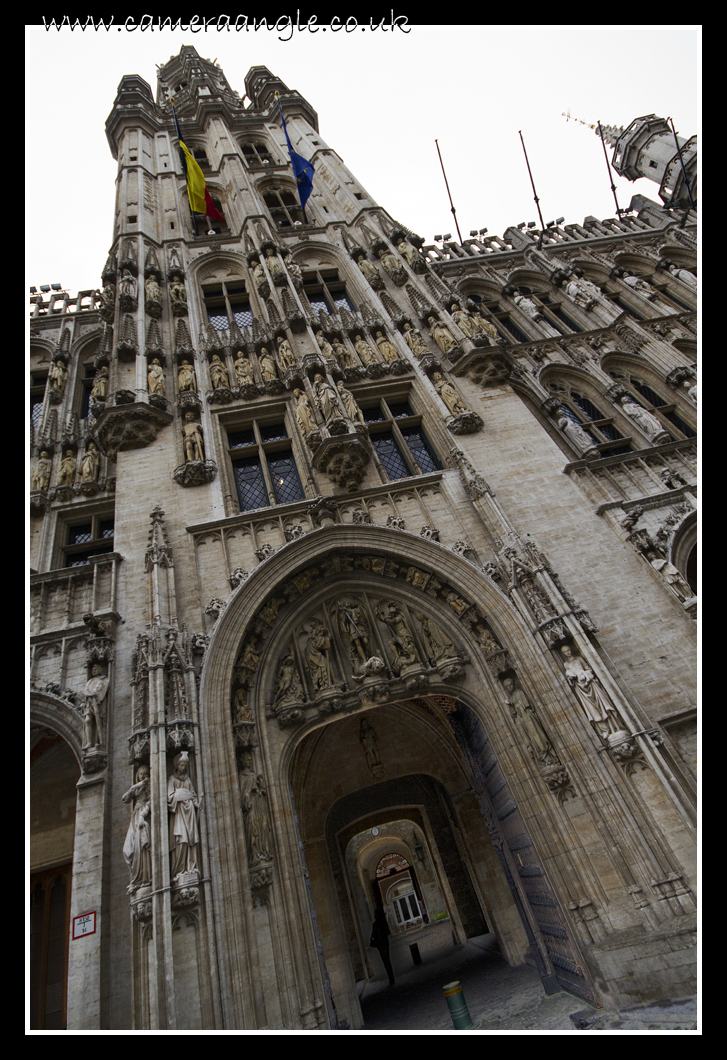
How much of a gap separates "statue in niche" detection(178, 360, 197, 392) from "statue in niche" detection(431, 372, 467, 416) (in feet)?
20.8

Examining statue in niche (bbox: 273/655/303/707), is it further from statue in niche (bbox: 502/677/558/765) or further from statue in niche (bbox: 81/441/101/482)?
statue in niche (bbox: 81/441/101/482)

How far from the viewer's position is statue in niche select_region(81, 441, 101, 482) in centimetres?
1470

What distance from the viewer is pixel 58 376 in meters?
18.0

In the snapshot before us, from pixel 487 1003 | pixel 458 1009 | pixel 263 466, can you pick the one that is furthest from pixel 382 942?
pixel 263 466

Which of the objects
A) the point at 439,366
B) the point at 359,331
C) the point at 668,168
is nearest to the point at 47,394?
the point at 359,331

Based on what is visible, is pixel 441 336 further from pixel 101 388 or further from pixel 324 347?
pixel 101 388

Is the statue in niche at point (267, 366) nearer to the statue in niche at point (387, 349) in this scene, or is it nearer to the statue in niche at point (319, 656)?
the statue in niche at point (387, 349)

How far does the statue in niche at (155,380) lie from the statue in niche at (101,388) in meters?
1.32

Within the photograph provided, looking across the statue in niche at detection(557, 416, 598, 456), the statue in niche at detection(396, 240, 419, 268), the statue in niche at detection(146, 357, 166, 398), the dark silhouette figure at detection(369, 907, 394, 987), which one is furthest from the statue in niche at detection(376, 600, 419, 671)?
the statue in niche at detection(396, 240, 419, 268)

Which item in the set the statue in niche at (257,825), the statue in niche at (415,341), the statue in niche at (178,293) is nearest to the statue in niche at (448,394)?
the statue in niche at (415,341)

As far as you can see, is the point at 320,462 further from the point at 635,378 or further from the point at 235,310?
the point at 635,378

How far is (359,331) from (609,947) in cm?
1499

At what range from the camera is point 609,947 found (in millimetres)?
7312

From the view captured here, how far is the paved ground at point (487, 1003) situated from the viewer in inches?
260
